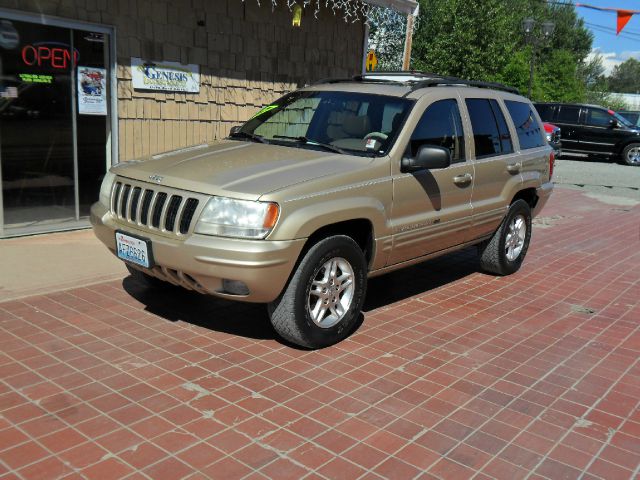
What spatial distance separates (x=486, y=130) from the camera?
624cm

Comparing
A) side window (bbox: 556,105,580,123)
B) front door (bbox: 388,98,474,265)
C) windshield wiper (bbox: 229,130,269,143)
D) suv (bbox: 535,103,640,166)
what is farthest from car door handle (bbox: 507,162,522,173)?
side window (bbox: 556,105,580,123)

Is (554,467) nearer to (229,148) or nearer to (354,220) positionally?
(354,220)

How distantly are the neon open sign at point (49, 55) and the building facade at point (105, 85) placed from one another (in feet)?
0.04

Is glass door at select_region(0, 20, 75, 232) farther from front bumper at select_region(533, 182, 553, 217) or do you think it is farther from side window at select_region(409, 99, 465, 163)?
front bumper at select_region(533, 182, 553, 217)

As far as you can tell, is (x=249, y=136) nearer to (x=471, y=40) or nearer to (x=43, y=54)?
(x=43, y=54)

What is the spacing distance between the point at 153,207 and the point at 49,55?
3718 mm

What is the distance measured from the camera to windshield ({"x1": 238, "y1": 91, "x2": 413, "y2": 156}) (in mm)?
5129

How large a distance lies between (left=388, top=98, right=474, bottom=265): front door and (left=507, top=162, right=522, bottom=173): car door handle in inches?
30.4

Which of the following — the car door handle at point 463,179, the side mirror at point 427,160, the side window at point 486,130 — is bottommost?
the car door handle at point 463,179

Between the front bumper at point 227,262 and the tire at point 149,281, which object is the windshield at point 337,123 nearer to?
the front bumper at point 227,262

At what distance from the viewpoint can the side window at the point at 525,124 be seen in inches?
269

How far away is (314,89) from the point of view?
5.96m

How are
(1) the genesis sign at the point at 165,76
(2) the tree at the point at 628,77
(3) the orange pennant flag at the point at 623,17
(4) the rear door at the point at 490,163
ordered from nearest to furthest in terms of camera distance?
(4) the rear door at the point at 490,163
(1) the genesis sign at the point at 165,76
(3) the orange pennant flag at the point at 623,17
(2) the tree at the point at 628,77

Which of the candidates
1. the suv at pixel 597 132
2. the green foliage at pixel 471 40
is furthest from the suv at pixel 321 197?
the green foliage at pixel 471 40
